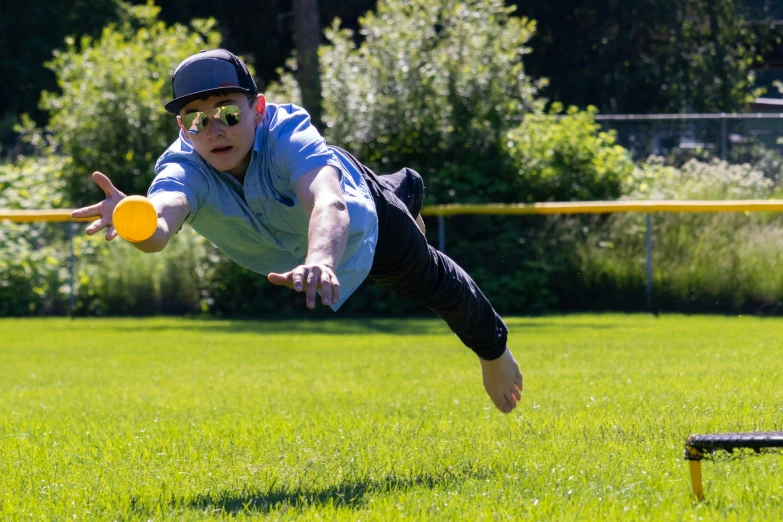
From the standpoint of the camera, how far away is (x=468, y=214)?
16.7m

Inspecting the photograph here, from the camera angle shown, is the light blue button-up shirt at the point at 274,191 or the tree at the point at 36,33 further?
the tree at the point at 36,33

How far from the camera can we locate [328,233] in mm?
4152

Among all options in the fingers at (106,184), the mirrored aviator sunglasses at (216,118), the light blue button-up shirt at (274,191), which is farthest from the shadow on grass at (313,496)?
the mirrored aviator sunglasses at (216,118)

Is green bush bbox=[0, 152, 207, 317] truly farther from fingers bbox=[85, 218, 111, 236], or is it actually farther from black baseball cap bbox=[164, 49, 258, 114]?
fingers bbox=[85, 218, 111, 236]

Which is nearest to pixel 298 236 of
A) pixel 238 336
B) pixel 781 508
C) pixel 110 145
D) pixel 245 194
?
pixel 245 194

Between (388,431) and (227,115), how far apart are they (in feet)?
7.49

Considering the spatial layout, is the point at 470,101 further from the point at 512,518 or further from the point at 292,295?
the point at 512,518

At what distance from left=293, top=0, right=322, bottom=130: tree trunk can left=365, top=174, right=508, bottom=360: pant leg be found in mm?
13166

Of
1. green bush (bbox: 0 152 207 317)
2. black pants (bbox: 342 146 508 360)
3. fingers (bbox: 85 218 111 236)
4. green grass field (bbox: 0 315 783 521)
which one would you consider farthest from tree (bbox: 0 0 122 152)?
fingers (bbox: 85 218 111 236)

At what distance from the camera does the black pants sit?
5.41 m

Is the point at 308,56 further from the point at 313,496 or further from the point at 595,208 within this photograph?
the point at 313,496

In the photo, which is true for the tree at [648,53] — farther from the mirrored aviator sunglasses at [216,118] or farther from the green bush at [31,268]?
the mirrored aviator sunglasses at [216,118]

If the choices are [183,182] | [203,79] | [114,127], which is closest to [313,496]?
[183,182]

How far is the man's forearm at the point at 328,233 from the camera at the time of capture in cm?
396
